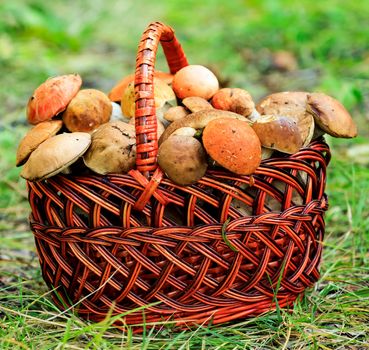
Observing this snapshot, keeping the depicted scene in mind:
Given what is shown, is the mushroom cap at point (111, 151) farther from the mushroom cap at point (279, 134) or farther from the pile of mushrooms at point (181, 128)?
the mushroom cap at point (279, 134)

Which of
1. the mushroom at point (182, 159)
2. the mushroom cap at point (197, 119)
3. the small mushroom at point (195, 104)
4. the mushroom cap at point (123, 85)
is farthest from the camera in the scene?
the mushroom cap at point (123, 85)

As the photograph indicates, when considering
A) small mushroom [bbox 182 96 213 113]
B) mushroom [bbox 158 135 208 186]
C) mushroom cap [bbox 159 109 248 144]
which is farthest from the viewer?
small mushroom [bbox 182 96 213 113]

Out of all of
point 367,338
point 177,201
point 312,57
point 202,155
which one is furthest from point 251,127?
point 312,57

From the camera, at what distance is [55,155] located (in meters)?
1.46

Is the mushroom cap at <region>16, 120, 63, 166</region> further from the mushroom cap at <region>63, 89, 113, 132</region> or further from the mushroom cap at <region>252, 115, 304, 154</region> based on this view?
the mushroom cap at <region>252, 115, 304, 154</region>

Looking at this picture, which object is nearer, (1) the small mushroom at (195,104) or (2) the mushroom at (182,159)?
(2) the mushroom at (182,159)

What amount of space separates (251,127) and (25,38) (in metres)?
4.61

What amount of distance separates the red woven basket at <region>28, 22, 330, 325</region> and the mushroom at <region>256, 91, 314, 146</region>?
5 centimetres

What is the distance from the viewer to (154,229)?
1479 millimetres

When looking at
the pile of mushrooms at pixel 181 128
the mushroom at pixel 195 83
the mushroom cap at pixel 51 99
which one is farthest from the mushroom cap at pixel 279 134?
the mushroom cap at pixel 51 99

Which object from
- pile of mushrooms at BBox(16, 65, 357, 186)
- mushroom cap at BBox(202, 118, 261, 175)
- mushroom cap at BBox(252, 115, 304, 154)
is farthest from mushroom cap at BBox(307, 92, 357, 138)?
mushroom cap at BBox(202, 118, 261, 175)

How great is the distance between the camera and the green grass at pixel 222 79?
1.56m

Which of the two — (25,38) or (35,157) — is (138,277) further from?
(25,38)

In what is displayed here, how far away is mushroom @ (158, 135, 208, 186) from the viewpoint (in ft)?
4.67
